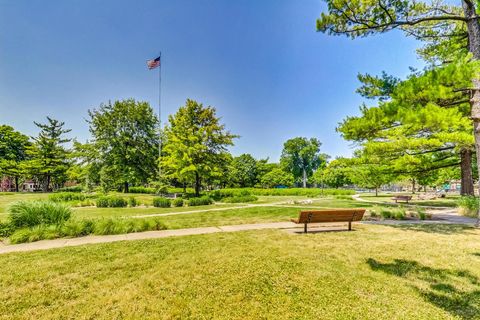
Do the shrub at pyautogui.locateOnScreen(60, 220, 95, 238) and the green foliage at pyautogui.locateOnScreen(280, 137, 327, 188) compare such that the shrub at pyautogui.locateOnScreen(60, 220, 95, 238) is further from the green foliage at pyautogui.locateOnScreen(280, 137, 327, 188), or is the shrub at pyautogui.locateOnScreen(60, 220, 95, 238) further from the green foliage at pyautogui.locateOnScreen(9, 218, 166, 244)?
the green foliage at pyautogui.locateOnScreen(280, 137, 327, 188)

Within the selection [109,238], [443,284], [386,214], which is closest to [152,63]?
[109,238]

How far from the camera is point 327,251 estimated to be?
6.08 metres

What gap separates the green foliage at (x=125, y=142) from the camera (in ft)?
104

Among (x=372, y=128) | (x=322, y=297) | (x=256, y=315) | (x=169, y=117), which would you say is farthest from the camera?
(x=169, y=117)

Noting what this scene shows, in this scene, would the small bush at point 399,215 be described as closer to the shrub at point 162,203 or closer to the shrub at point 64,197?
the shrub at point 162,203

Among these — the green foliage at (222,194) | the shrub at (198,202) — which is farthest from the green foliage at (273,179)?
the shrub at (198,202)

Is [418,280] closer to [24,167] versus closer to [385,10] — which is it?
[385,10]

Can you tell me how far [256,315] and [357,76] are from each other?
386 inches

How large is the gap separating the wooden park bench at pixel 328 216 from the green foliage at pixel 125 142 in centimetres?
2817

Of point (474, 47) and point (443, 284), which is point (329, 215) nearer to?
point (443, 284)

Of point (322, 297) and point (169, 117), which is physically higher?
point (169, 117)

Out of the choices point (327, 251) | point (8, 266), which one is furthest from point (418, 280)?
point (8, 266)

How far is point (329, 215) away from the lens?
8.12 m

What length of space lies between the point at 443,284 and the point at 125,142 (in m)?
34.9
